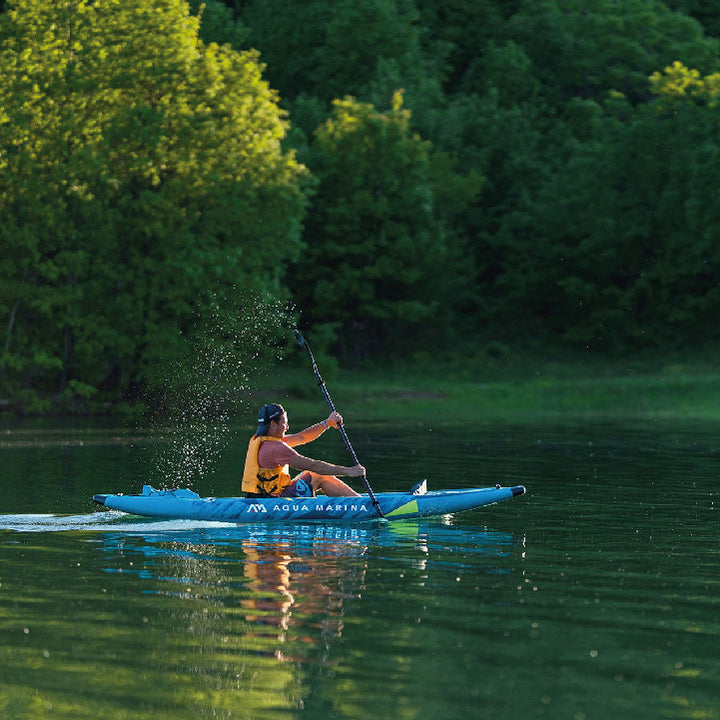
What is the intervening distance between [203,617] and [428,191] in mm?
49931

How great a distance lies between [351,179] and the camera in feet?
204

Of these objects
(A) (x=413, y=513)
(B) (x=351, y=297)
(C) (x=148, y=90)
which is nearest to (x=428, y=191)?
(B) (x=351, y=297)

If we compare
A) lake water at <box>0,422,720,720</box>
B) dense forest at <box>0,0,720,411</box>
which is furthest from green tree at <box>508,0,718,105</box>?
lake water at <box>0,422,720,720</box>

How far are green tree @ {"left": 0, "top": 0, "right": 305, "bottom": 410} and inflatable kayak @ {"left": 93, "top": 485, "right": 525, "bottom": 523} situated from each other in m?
26.5

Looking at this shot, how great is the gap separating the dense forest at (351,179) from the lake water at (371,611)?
23541 mm

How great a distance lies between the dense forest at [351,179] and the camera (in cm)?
4788

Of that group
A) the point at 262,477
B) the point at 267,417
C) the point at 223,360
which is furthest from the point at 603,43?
the point at 262,477

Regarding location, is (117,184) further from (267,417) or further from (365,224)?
(267,417)

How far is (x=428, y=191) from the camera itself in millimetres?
62031

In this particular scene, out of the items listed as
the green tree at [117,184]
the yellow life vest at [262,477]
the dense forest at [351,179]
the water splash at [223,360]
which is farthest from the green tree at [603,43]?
the yellow life vest at [262,477]

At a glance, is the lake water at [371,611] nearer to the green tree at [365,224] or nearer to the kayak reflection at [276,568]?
A: the kayak reflection at [276,568]

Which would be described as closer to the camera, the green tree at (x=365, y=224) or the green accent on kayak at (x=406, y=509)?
the green accent on kayak at (x=406, y=509)

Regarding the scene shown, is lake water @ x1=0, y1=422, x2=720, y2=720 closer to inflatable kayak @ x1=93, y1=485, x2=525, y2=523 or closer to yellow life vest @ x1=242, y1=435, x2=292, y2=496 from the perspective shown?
inflatable kayak @ x1=93, y1=485, x2=525, y2=523

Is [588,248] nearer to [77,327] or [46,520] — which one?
[77,327]
